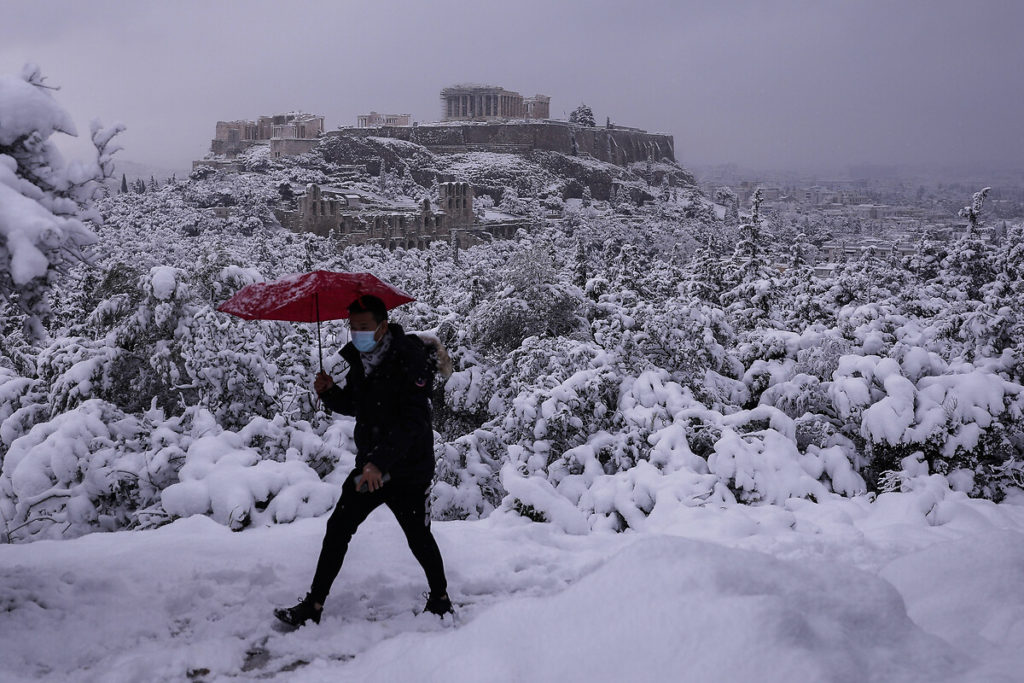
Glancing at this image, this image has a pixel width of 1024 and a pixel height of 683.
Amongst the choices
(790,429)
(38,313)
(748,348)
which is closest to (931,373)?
(790,429)

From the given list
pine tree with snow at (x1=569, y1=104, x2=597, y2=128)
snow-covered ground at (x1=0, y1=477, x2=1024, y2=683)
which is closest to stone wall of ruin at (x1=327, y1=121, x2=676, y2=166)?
pine tree with snow at (x1=569, y1=104, x2=597, y2=128)

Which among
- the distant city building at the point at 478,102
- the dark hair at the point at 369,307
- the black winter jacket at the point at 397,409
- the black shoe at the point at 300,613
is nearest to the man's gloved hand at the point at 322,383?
the black winter jacket at the point at 397,409

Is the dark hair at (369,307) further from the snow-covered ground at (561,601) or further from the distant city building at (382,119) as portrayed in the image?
the distant city building at (382,119)

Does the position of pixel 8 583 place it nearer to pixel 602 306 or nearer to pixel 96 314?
pixel 96 314

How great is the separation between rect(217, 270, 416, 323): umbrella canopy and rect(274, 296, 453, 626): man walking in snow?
18cm

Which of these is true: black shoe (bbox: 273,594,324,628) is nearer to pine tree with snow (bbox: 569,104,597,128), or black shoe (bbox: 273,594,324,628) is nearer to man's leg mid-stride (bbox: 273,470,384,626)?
man's leg mid-stride (bbox: 273,470,384,626)

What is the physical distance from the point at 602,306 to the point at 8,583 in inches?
366

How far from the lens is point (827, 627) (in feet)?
6.41

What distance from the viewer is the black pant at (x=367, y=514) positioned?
3.19 meters

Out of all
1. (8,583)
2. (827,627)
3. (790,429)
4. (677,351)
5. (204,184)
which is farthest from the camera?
(204,184)

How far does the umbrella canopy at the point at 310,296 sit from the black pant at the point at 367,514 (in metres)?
0.83

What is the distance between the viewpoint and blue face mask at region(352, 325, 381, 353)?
3135 mm

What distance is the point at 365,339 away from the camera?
314 cm

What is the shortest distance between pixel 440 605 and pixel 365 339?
4.33 ft
